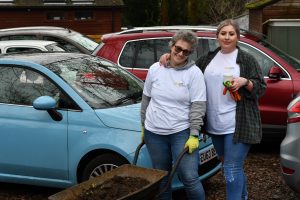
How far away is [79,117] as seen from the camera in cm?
539

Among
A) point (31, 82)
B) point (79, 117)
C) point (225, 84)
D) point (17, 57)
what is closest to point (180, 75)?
point (225, 84)

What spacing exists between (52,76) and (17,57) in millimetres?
691

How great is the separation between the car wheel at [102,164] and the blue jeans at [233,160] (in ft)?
3.51

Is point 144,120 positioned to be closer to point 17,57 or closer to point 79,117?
point 79,117

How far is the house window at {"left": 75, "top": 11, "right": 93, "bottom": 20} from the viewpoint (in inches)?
1151

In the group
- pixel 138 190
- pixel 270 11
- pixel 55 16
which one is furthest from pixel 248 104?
pixel 55 16

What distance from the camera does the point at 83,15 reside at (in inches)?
1159

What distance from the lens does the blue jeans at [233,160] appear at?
14.5ft

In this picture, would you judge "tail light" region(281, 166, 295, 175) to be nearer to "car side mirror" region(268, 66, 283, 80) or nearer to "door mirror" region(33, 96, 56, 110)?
"door mirror" region(33, 96, 56, 110)

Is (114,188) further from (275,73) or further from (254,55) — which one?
(254,55)

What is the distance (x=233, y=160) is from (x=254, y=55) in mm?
3360

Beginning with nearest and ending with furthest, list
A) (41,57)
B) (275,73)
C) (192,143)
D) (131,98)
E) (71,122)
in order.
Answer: (192,143)
(71,122)
(131,98)
(41,57)
(275,73)

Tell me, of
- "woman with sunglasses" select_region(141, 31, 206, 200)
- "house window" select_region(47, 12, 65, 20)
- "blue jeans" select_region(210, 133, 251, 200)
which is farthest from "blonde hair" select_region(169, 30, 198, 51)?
"house window" select_region(47, 12, 65, 20)

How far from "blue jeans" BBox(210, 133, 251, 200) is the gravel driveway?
1255mm
